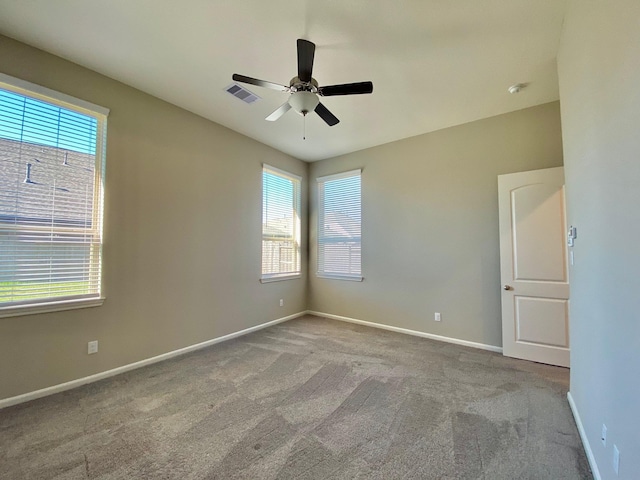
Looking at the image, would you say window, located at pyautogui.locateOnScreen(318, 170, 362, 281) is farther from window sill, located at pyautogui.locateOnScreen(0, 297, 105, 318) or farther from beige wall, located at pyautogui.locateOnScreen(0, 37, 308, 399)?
window sill, located at pyautogui.locateOnScreen(0, 297, 105, 318)

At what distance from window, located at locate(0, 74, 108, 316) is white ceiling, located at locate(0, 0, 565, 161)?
55 cm

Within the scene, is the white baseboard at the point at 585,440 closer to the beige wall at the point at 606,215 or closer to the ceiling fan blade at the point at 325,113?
the beige wall at the point at 606,215

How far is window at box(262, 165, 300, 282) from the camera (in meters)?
4.41

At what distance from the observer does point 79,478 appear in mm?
1477

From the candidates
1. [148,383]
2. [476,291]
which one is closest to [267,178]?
[148,383]

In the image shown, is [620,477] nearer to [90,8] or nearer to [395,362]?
[395,362]

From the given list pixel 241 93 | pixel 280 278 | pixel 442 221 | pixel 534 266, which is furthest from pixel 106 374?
pixel 534 266

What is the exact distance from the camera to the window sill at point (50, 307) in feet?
7.02

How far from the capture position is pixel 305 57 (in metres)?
1.92

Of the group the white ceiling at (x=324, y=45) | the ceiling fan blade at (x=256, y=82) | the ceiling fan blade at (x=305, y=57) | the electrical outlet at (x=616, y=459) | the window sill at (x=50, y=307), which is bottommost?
the electrical outlet at (x=616, y=459)

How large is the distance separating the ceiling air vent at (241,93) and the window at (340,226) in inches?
84.1

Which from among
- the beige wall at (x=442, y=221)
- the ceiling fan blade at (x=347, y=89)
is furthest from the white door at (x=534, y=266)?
the ceiling fan blade at (x=347, y=89)

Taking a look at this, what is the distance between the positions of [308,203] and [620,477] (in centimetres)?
470

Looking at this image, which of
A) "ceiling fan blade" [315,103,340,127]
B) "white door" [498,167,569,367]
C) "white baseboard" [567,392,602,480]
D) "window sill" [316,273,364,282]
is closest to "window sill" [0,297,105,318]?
"ceiling fan blade" [315,103,340,127]
